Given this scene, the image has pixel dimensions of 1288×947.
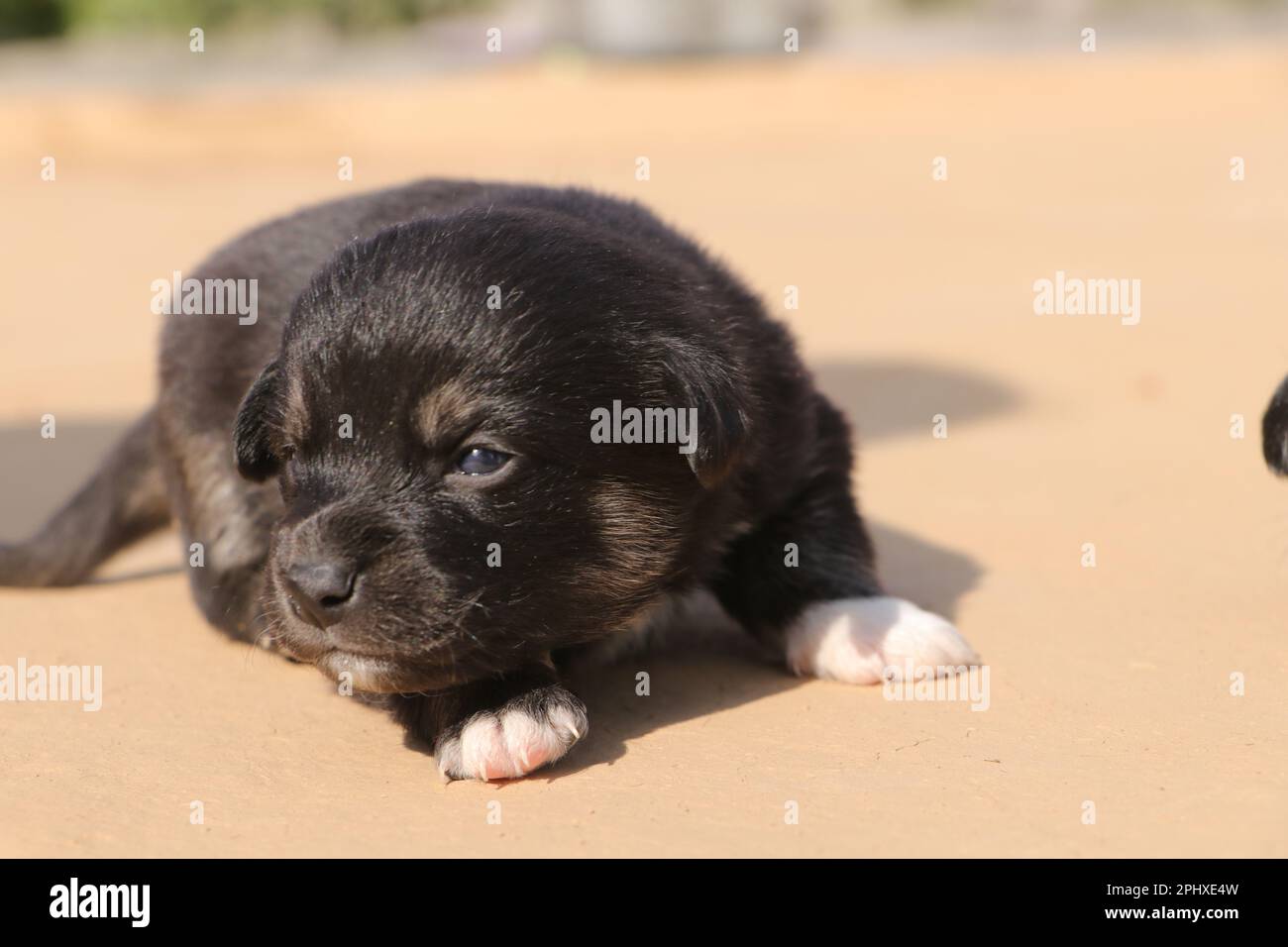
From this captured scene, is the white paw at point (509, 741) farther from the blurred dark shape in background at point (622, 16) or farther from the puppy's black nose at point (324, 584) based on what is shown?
the blurred dark shape in background at point (622, 16)

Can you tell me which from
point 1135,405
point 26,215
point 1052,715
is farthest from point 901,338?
point 26,215

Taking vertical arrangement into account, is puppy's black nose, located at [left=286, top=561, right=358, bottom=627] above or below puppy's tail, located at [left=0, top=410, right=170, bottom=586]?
below

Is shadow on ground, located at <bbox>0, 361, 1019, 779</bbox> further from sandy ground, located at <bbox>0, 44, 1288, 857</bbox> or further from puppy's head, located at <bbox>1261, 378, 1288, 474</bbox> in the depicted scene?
puppy's head, located at <bbox>1261, 378, 1288, 474</bbox>

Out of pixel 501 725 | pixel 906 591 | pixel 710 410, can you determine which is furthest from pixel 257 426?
pixel 906 591

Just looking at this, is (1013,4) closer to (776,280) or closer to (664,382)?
(776,280)

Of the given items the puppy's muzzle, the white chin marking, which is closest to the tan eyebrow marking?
the puppy's muzzle

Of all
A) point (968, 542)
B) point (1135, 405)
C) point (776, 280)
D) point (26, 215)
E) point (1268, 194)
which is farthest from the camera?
point (26, 215)

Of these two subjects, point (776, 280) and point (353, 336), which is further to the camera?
point (776, 280)
